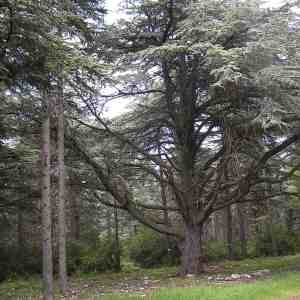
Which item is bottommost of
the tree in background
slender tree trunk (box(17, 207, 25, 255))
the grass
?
the grass

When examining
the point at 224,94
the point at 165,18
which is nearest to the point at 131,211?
the point at 224,94

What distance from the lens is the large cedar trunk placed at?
17.0m

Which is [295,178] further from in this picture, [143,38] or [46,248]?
[46,248]

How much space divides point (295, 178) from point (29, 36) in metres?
18.9

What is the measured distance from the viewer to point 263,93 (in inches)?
537

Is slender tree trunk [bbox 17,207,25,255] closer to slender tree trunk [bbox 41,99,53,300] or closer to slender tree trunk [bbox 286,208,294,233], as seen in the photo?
slender tree trunk [bbox 41,99,53,300]

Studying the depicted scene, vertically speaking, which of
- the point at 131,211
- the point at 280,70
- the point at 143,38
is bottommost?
the point at 131,211

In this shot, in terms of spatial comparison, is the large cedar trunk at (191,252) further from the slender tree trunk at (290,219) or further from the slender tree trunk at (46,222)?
the slender tree trunk at (290,219)

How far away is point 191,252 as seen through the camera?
17.2m

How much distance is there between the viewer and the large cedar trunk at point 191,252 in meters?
17.0

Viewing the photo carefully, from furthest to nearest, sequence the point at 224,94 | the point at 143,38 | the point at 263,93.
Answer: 1. the point at 143,38
2. the point at 224,94
3. the point at 263,93

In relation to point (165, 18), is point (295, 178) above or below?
below

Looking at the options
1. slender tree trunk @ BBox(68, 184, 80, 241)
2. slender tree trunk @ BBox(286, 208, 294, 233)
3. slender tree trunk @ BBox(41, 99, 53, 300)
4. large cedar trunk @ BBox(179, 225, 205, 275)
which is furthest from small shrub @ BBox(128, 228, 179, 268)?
slender tree trunk @ BBox(41, 99, 53, 300)

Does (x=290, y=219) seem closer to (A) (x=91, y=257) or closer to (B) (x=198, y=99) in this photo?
(A) (x=91, y=257)
